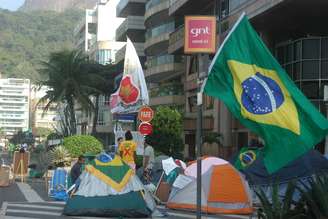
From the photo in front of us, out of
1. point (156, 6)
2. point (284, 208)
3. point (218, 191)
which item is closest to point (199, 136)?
point (284, 208)

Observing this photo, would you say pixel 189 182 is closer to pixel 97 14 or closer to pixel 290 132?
pixel 290 132

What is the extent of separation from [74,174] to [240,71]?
36.3ft

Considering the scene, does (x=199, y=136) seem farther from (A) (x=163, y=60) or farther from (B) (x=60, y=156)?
(A) (x=163, y=60)

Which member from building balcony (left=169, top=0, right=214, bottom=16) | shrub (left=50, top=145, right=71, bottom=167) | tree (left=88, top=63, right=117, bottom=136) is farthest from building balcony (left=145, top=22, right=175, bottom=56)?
shrub (left=50, top=145, right=71, bottom=167)

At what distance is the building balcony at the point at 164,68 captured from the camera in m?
53.2

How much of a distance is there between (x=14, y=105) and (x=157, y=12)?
142m

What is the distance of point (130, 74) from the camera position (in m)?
25.2

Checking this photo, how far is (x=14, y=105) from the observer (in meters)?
196

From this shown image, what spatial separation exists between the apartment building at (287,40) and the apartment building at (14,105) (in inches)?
5967

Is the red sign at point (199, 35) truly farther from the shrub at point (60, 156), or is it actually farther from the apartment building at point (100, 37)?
the apartment building at point (100, 37)

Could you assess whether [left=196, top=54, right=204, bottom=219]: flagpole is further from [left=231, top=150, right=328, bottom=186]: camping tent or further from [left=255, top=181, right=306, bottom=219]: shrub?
[left=231, top=150, right=328, bottom=186]: camping tent

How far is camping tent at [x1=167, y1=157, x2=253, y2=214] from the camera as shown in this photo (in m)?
15.9

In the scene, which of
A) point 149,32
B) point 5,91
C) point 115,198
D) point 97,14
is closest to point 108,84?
point 149,32

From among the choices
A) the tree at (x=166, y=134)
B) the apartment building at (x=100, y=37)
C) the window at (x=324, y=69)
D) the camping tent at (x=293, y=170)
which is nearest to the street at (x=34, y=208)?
the camping tent at (x=293, y=170)
